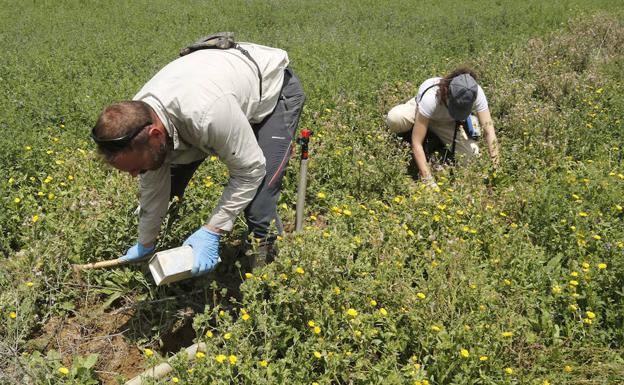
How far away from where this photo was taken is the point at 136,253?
11.0 feet

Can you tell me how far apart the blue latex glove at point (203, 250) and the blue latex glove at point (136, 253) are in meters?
0.52

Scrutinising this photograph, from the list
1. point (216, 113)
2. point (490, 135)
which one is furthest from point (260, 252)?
point (490, 135)

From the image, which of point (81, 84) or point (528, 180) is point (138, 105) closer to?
point (528, 180)

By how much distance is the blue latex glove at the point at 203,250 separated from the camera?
A: 289 cm

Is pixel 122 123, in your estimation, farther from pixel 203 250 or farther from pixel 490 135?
pixel 490 135

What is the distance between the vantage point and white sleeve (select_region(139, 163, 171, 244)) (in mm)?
3071

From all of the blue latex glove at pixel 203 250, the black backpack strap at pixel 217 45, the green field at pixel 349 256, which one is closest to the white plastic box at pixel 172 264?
the blue latex glove at pixel 203 250

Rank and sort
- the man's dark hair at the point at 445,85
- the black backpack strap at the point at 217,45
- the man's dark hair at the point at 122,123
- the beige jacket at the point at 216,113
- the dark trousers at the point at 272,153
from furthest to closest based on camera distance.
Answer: the man's dark hair at the point at 445,85 < the dark trousers at the point at 272,153 < the black backpack strap at the point at 217,45 < the beige jacket at the point at 216,113 < the man's dark hair at the point at 122,123

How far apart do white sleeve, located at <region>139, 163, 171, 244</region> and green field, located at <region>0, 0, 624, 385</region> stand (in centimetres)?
36

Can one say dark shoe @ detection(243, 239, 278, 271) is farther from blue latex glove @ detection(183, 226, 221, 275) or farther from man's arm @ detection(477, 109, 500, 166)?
man's arm @ detection(477, 109, 500, 166)

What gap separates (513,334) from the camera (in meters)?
3.03

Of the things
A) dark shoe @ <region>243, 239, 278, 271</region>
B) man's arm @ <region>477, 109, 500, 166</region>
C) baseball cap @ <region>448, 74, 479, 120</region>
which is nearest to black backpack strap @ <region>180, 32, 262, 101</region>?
dark shoe @ <region>243, 239, 278, 271</region>

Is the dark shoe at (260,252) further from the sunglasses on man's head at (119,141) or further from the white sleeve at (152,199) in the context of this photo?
the sunglasses on man's head at (119,141)

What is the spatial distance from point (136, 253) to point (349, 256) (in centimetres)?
127
